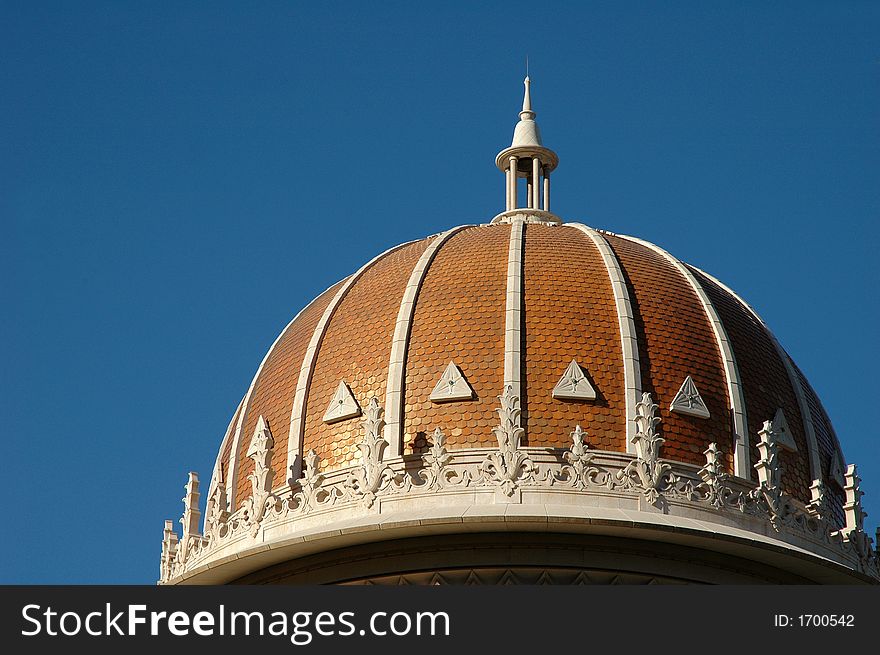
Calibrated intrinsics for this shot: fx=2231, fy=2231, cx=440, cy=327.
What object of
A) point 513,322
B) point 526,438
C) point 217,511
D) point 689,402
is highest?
point 513,322

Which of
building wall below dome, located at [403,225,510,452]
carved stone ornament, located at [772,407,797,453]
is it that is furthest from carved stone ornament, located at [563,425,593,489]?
carved stone ornament, located at [772,407,797,453]

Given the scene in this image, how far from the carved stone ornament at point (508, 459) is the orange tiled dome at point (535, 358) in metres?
0.75

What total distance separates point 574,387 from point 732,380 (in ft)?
14.0

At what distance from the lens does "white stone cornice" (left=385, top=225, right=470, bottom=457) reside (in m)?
49.6

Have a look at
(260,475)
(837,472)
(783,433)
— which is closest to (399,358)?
(260,475)

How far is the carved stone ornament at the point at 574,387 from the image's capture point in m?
49.5

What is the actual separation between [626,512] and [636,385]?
402 centimetres

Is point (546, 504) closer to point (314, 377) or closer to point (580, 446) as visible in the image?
point (580, 446)

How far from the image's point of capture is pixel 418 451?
49219 millimetres

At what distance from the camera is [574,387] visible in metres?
49.6

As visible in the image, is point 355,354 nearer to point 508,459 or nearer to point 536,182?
point 508,459

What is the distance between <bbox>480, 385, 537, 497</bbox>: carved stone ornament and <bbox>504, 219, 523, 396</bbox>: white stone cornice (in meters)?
0.79

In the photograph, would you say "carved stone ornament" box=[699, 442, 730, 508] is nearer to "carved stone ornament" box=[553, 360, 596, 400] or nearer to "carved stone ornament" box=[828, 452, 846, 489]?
"carved stone ornament" box=[553, 360, 596, 400]


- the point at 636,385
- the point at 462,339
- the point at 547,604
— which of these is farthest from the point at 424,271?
the point at 547,604
